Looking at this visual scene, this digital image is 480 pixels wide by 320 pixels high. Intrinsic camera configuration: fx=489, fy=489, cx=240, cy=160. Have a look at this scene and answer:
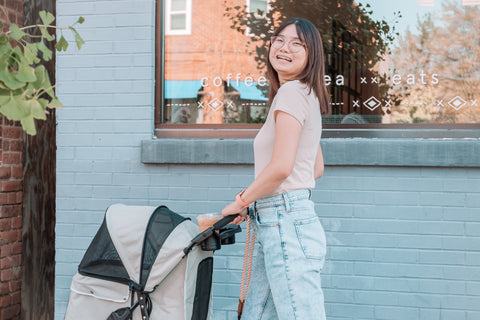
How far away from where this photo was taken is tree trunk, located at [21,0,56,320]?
3.71 meters

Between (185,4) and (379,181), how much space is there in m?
1.95

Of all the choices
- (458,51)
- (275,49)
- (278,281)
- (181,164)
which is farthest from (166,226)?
(458,51)

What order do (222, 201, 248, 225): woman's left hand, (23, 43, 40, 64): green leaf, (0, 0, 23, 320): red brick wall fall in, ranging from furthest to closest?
(0, 0, 23, 320): red brick wall < (222, 201, 248, 225): woman's left hand < (23, 43, 40, 64): green leaf

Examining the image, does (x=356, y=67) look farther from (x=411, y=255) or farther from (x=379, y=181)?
(x=411, y=255)

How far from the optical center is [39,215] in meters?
3.78

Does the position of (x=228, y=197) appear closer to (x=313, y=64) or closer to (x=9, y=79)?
(x=313, y=64)

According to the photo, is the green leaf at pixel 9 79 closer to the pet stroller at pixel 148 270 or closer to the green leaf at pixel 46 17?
the green leaf at pixel 46 17

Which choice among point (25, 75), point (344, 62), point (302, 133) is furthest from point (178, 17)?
point (25, 75)

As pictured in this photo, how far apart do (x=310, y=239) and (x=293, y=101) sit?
0.56m

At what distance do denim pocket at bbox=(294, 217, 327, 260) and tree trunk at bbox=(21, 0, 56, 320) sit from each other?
7.97 feet

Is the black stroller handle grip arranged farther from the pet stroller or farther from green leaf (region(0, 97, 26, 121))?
green leaf (region(0, 97, 26, 121))

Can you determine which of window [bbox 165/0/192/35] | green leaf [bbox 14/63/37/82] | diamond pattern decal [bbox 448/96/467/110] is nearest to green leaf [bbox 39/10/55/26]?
green leaf [bbox 14/63/37/82]

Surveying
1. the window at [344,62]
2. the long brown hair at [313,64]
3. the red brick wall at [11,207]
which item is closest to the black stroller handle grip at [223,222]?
the long brown hair at [313,64]

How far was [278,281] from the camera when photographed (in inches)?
78.6
